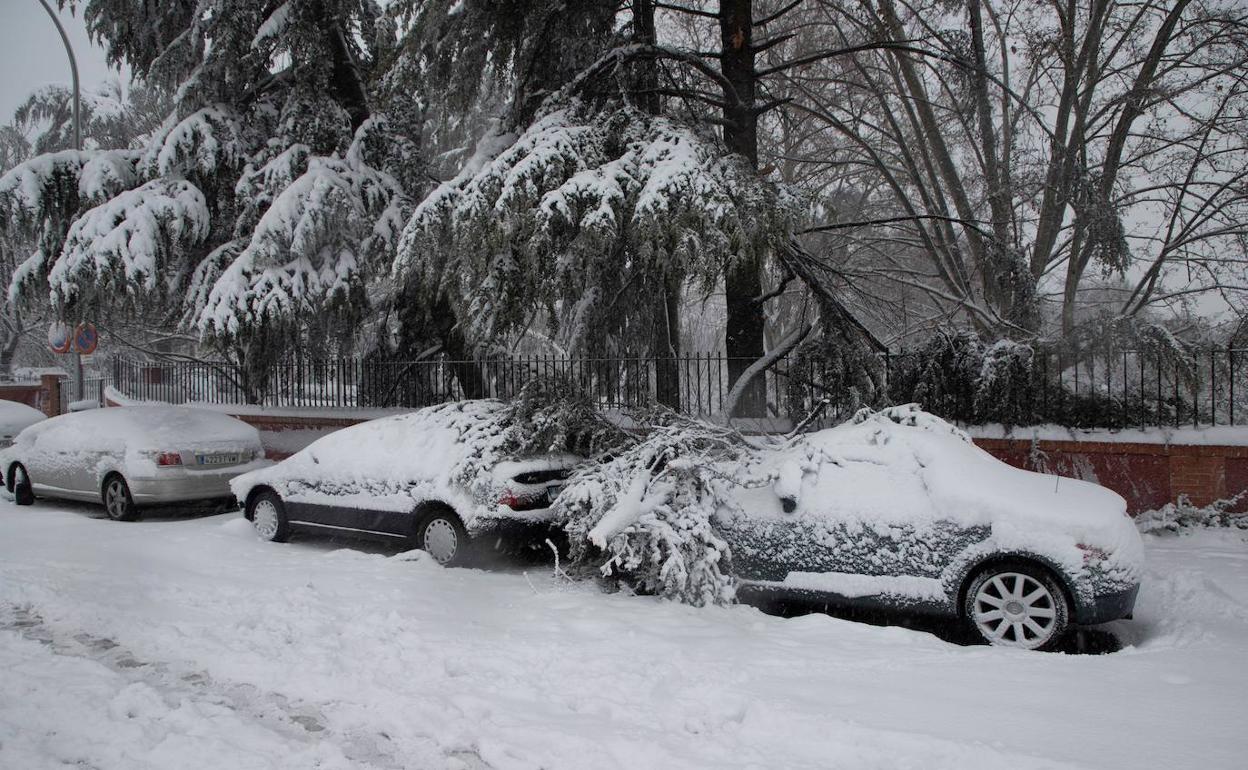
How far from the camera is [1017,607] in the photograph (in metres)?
5.54

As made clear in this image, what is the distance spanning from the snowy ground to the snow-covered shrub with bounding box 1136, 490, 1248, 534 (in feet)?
4.20

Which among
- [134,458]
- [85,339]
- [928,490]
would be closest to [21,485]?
[134,458]

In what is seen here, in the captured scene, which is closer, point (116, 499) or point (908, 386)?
point (908, 386)

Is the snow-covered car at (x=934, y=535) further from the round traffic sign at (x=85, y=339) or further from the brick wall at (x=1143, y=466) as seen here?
the round traffic sign at (x=85, y=339)

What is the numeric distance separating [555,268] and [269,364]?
23.7 feet

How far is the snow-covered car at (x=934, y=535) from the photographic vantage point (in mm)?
5438

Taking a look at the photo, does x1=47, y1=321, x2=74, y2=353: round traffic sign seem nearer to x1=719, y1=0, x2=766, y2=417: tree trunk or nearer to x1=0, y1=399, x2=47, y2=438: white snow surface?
x1=0, y1=399, x2=47, y2=438: white snow surface

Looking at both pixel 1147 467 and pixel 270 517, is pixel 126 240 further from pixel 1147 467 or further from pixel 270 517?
pixel 1147 467

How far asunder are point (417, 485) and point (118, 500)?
533cm

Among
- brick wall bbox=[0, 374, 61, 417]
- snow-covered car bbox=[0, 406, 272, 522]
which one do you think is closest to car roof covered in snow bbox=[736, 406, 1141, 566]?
snow-covered car bbox=[0, 406, 272, 522]

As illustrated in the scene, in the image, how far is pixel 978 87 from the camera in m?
12.8

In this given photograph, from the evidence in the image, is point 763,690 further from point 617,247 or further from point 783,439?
point 617,247

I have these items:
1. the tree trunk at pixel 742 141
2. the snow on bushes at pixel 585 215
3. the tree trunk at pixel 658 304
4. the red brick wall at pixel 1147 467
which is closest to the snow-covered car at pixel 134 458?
the snow on bushes at pixel 585 215

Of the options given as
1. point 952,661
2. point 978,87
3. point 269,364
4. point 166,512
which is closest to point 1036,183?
point 978,87
